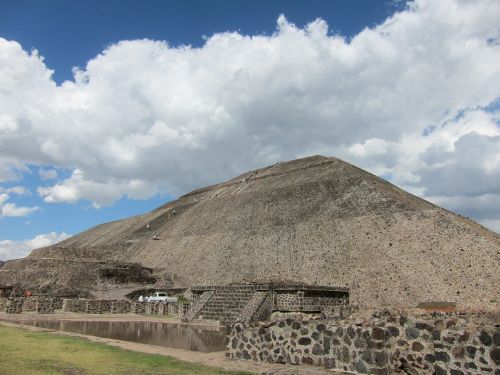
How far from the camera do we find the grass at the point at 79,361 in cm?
867

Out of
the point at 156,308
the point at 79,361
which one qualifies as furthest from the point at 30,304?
the point at 79,361

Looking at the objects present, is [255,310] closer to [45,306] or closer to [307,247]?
[307,247]

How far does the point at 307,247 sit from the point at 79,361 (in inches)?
1014

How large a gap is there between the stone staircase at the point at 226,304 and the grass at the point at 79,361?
10.7 m

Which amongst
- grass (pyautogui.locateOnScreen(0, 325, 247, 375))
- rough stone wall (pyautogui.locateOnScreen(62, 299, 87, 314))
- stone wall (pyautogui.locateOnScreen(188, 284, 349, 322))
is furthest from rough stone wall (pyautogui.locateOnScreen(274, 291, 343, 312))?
rough stone wall (pyautogui.locateOnScreen(62, 299, 87, 314))

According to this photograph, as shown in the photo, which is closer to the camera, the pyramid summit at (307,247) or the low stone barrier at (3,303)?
the pyramid summit at (307,247)

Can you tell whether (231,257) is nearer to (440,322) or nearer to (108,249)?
(108,249)

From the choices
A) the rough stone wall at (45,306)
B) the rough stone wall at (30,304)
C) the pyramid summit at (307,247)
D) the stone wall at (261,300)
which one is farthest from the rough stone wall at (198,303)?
the rough stone wall at (30,304)

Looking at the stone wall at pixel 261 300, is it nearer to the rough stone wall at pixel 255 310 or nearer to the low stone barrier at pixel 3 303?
the rough stone wall at pixel 255 310

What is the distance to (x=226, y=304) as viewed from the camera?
2372 centimetres

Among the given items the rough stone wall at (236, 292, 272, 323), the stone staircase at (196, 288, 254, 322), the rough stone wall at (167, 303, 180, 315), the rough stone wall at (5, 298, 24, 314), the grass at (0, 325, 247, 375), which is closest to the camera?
the grass at (0, 325, 247, 375)

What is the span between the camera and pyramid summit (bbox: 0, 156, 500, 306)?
25.4 metres

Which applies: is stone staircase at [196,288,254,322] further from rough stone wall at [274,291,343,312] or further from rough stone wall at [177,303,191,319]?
rough stone wall at [177,303,191,319]

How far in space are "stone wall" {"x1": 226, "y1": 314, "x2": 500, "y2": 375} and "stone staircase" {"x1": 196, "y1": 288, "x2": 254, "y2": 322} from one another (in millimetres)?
11737
